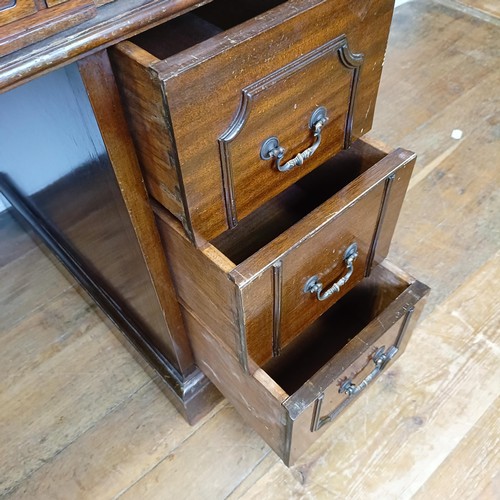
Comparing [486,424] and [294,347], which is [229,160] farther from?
[486,424]

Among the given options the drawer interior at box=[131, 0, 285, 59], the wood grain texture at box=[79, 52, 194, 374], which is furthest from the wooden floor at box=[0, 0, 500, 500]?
the drawer interior at box=[131, 0, 285, 59]

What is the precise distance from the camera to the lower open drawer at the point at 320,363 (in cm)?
61

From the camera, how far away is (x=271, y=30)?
0.44m

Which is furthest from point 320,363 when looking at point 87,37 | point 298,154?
point 87,37

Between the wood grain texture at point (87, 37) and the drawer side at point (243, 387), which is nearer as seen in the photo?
the wood grain texture at point (87, 37)

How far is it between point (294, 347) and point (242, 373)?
207mm

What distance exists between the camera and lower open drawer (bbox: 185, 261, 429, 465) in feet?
2.01

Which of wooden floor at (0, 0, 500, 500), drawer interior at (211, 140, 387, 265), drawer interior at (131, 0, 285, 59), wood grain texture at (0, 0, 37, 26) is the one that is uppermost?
wood grain texture at (0, 0, 37, 26)

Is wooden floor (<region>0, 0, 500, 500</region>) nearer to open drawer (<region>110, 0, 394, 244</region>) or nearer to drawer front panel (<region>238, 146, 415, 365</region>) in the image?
drawer front panel (<region>238, 146, 415, 365</region>)

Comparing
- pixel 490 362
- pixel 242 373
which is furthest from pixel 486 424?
pixel 242 373

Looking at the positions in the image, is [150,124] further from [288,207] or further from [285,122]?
[288,207]

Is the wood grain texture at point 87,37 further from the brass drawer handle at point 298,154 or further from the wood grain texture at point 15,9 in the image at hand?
the brass drawer handle at point 298,154

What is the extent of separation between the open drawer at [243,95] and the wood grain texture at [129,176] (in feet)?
0.04

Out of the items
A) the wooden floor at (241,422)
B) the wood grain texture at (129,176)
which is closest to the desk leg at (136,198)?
the wood grain texture at (129,176)
